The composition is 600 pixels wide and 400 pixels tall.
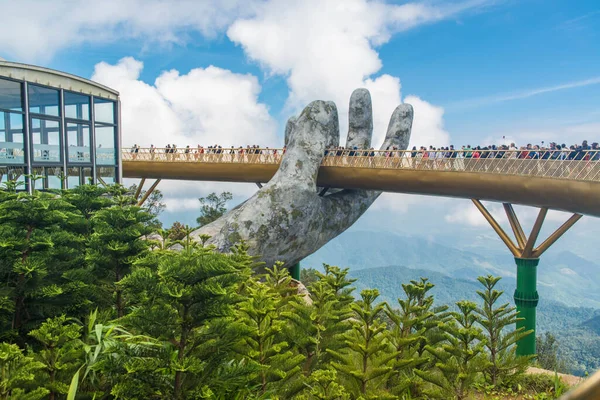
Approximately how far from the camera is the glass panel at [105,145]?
72.4ft

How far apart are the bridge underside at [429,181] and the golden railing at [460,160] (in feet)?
0.75

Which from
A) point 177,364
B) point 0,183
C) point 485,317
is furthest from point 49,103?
point 485,317

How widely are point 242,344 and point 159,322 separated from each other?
6.87ft

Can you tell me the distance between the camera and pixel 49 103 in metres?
19.6

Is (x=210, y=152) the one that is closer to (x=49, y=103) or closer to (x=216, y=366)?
(x=49, y=103)

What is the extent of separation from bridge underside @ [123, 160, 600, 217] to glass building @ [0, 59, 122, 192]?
295 inches

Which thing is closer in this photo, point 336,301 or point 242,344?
point 242,344

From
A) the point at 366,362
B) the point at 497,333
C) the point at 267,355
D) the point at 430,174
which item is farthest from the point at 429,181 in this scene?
the point at 267,355

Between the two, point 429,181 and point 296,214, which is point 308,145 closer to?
point 296,214

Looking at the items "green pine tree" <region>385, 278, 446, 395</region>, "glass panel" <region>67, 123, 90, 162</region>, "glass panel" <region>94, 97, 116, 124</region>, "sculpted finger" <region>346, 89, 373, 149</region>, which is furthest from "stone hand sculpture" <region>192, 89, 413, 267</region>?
"green pine tree" <region>385, 278, 446, 395</region>

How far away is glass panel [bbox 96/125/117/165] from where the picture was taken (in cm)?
2208

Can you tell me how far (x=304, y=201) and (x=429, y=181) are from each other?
6.18 metres

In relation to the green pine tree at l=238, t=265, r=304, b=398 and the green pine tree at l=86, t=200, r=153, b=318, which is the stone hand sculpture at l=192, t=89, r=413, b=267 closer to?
the green pine tree at l=86, t=200, r=153, b=318

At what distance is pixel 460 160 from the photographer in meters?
21.1
